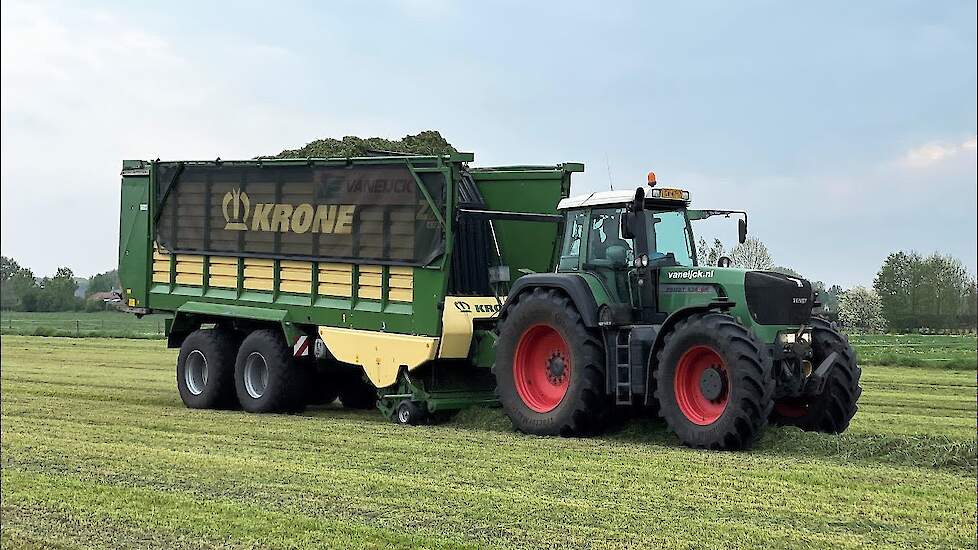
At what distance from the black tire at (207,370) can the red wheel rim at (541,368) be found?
500 centimetres

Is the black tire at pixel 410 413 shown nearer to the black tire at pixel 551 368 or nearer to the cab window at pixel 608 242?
the black tire at pixel 551 368

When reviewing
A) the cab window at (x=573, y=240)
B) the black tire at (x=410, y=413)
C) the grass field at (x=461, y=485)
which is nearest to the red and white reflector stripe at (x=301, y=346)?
the grass field at (x=461, y=485)

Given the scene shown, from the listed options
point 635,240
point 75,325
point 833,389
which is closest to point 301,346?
point 635,240

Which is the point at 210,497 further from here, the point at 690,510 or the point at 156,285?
the point at 156,285

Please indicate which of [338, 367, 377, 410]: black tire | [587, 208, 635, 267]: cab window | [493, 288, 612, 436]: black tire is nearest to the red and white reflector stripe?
[338, 367, 377, 410]: black tire

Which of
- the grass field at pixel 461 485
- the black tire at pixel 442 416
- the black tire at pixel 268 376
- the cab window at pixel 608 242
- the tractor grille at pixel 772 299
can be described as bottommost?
the grass field at pixel 461 485

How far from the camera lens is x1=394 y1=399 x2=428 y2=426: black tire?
1427 centimetres

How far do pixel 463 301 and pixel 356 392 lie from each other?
11.2ft

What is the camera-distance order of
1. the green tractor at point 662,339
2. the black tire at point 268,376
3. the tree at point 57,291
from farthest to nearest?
1. the tree at point 57,291
2. the black tire at point 268,376
3. the green tractor at point 662,339

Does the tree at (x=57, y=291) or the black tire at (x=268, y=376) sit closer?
the black tire at (x=268, y=376)

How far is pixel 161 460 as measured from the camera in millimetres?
10750

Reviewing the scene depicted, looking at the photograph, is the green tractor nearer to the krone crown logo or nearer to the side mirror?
the side mirror

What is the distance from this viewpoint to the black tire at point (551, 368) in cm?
1255

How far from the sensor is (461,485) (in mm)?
9508
